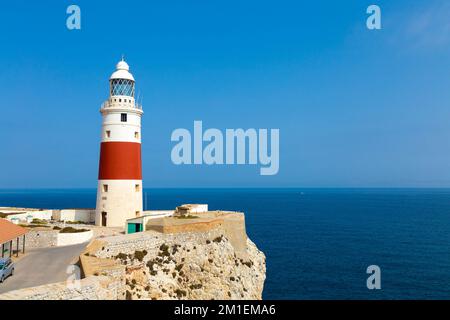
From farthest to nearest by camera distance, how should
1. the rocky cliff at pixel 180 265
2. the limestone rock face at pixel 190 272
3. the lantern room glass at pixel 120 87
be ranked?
1. the lantern room glass at pixel 120 87
2. the limestone rock face at pixel 190 272
3. the rocky cliff at pixel 180 265

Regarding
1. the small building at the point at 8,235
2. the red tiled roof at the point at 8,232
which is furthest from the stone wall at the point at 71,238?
the red tiled roof at the point at 8,232

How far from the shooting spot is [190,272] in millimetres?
24703

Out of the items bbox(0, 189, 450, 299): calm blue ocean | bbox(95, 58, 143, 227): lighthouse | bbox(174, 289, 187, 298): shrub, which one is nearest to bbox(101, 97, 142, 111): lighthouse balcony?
bbox(95, 58, 143, 227): lighthouse

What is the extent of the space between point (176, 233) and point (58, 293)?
13359mm

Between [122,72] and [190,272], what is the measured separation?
19092mm

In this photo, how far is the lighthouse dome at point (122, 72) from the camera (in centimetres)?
3300

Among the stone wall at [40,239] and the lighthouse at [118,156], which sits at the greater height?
the lighthouse at [118,156]

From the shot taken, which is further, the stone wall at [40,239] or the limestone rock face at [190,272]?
the stone wall at [40,239]

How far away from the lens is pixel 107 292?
15.8 m

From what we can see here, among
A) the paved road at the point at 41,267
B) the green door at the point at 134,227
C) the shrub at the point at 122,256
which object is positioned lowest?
the paved road at the point at 41,267

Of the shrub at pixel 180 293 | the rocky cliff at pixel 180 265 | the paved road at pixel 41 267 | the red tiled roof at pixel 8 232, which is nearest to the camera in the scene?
the paved road at pixel 41 267

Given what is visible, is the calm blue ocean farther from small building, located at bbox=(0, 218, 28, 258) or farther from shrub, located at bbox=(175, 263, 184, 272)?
small building, located at bbox=(0, 218, 28, 258)

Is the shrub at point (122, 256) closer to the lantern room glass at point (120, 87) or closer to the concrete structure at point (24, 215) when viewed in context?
the concrete structure at point (24, 215)
